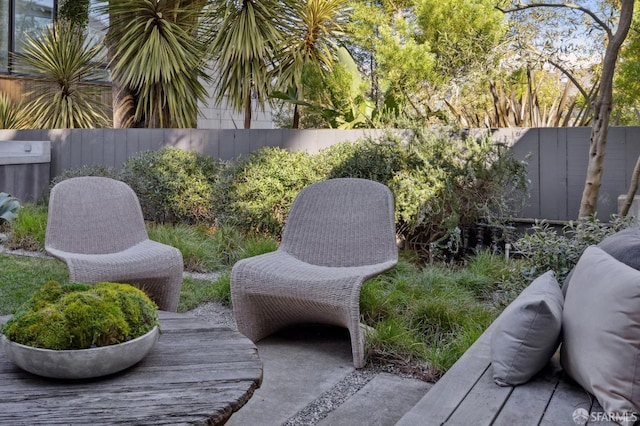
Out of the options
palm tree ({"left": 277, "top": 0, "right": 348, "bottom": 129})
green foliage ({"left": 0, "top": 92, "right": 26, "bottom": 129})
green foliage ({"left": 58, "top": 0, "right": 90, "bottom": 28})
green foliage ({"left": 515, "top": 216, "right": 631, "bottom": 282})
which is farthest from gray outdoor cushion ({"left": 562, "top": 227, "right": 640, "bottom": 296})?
green foliage ({"left": 0, "top": 92, "right": 26, "bottom": 129})

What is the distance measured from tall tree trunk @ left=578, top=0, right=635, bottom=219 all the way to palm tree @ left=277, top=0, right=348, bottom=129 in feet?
16.8

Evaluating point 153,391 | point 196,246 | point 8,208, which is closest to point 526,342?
point 153,391

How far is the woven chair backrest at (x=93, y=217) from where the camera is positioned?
138 inches

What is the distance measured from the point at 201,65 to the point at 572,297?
8.34m

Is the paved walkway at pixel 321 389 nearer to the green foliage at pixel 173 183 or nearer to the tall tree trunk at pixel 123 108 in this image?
the green foliage at pixel 173 183

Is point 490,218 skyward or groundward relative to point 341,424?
skyward

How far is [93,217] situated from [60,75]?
7528mm

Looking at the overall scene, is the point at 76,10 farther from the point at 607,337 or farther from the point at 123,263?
the point at 607,337

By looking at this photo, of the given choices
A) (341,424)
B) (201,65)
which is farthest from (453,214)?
(201,65)

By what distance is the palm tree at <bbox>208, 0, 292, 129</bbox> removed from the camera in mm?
8641

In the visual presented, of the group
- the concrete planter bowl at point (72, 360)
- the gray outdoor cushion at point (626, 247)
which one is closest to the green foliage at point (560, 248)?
the gray outdoor cushion at point (626, 247)

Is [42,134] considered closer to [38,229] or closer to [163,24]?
[163,24]

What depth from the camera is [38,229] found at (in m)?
5.60

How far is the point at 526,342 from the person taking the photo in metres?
1.62
